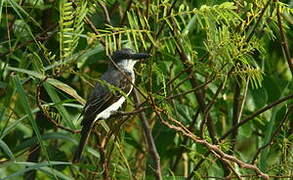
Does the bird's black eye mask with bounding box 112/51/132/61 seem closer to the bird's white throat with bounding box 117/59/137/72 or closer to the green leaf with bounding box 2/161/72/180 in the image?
the bird's white throat with bounding box 117/59/137/72

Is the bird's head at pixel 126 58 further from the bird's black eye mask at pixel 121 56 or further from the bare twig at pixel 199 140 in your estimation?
the bare twig at pixel 199 140

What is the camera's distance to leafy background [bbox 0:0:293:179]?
2.93 metres

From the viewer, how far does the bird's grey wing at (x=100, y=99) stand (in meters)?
3.91

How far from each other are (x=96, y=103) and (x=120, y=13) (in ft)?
2.36

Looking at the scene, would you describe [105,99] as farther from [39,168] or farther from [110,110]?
[39,168]

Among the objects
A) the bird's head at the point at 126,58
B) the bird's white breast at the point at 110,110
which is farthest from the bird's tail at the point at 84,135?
the bird's head at the point at 126,58

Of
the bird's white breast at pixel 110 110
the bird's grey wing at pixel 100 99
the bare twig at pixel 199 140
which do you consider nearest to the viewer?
the bare twig at pixel 199 140

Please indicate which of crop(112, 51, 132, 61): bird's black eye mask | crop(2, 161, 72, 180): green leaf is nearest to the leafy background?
crop(2, 161, 72, 180): green leaf

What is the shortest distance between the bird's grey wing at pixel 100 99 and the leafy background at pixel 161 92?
3.2 inches

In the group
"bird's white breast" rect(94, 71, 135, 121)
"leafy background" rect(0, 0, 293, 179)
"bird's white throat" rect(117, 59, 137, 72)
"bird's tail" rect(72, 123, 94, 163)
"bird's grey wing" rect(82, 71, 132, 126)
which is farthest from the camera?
"bird's white throat" rect(117, 59, 137, 72)

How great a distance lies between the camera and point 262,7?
285 cm

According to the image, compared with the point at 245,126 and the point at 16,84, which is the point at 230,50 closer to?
the point at 16,84

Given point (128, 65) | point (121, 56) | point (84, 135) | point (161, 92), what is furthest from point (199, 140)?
point (121, 56)

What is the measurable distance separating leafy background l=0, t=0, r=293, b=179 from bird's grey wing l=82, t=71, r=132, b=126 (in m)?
0.08
